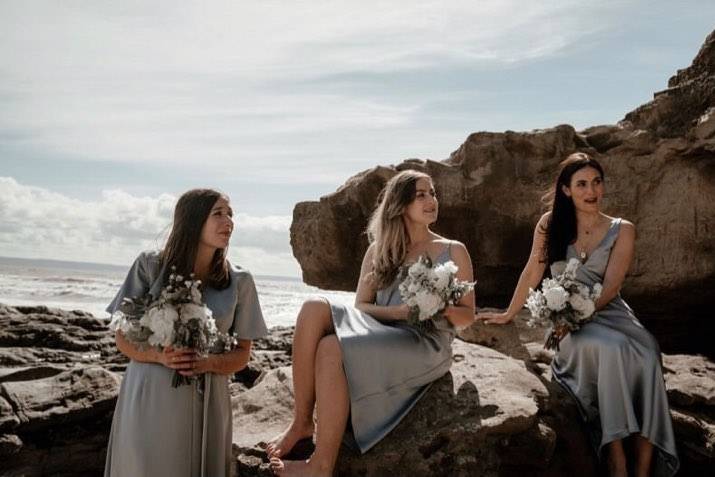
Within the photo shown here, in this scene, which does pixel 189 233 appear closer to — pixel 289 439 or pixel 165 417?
pixel 165 417

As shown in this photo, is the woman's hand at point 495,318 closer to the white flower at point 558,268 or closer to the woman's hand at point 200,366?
the white flower at point 558,268

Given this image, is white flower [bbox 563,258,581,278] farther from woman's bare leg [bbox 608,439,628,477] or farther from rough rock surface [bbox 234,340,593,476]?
woman's bare leg [bbox 608,439,628,477]

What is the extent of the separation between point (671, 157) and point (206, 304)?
6.05 meters

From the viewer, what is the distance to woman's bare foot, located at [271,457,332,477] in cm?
401

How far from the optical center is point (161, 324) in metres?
3.80

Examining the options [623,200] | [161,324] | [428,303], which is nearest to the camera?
[161,324]

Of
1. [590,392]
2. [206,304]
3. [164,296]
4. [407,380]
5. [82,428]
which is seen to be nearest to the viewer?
[164,296]

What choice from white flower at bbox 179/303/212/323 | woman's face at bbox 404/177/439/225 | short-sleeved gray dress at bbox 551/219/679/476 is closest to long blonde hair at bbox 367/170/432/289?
woman's face at bbox 404/177/439/225

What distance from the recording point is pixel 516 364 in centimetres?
550

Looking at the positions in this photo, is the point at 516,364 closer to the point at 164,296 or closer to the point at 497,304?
the point at 164,296

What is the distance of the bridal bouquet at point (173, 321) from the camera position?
12.5 ft

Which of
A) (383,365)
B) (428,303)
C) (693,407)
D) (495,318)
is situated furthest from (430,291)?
(693,407)

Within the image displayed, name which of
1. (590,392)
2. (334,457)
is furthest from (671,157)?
(334,457)

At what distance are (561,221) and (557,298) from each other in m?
1.06
